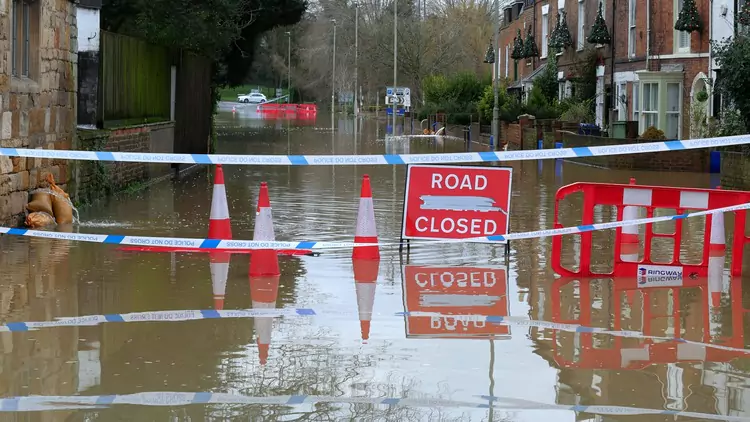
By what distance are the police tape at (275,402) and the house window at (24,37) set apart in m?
8.21

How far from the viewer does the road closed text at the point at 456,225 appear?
39.9 feet

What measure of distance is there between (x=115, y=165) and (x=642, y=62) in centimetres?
2136

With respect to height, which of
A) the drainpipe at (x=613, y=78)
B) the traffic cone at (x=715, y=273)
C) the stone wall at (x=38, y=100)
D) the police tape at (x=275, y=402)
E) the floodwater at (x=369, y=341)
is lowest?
the police tape at (x=275, y=402)

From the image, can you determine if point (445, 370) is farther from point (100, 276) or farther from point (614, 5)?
point (614, 5)

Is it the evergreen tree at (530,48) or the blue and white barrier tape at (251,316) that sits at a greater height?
the evergreen tree at (530,48)

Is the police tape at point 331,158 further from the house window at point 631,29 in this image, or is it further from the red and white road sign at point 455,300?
the house window at point 631,29

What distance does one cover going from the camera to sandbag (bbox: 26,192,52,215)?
14.3m

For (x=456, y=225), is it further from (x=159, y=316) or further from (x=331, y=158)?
(x=159, y=316)

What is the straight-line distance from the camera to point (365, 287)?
1033 centimetres

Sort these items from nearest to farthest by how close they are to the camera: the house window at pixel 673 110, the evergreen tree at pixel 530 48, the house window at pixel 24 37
A: the house window at pixel 24 37 < the house window at pixel 673 110 < the evergreen tree at pixel 530 48

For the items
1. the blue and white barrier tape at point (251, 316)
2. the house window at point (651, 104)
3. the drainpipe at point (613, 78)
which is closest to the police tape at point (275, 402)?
the blue and white barrier tape at point (251, 316)

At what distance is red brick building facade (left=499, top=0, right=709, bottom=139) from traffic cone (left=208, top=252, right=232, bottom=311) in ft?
73.9

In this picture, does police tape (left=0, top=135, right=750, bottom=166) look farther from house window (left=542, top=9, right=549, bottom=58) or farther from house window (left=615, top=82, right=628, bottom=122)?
house window (left=542, top=9, right=549, bottom=58)

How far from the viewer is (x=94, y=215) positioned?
1614 centimetres
